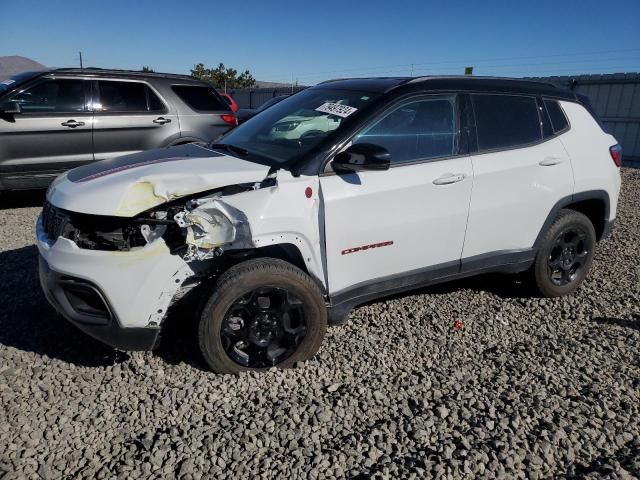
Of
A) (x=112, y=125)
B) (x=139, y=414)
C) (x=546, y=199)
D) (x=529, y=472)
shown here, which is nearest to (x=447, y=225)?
(x=546, y=199)

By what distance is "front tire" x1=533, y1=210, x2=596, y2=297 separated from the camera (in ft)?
13.4

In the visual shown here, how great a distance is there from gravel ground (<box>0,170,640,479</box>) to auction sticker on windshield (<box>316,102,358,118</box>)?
5.12 ft

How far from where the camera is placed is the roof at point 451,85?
3.45 meters

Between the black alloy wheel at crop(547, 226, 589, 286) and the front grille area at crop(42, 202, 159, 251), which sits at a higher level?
the front grille area at crop(42, 202, 159, 251)

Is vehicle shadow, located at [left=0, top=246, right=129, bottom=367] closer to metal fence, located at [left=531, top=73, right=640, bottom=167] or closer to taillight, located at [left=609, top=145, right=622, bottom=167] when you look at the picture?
taillight, located at [left=609, top=145, right=622, bottom=167]

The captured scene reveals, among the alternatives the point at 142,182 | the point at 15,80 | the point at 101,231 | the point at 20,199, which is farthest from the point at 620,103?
the point at 101,231

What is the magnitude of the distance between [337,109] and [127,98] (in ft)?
15.4

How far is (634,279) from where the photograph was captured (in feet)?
15.8

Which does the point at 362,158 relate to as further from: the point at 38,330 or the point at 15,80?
the point at 15,80

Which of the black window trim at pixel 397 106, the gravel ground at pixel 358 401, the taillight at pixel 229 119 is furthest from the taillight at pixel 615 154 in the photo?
the taillight at pixel 229 119

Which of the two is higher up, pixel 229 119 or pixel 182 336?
pixel 229 119

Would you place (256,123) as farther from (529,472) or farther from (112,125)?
(112,125)

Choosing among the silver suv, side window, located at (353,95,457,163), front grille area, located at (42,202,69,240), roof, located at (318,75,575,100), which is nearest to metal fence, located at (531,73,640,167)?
the silver suv

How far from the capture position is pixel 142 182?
9.26ft
